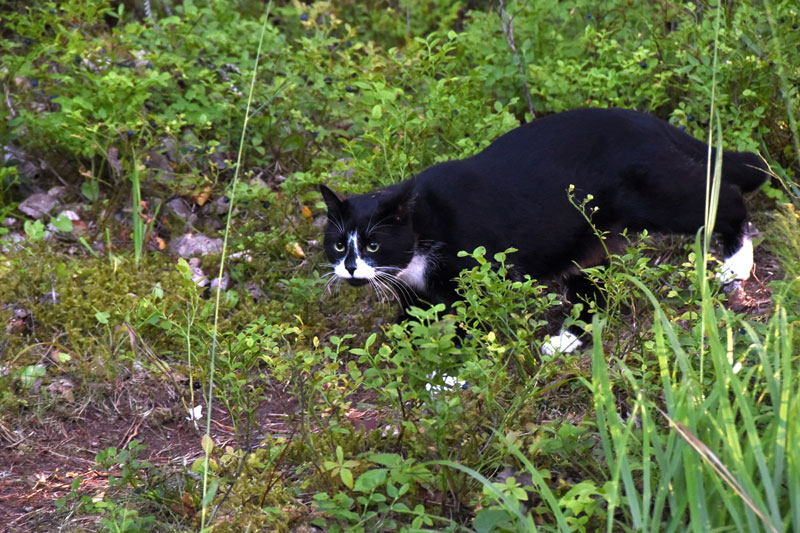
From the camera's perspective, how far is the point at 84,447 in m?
3.52

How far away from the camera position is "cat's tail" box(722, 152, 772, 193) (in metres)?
3.90

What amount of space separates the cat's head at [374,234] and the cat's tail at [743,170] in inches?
53.1

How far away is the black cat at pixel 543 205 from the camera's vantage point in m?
3.73

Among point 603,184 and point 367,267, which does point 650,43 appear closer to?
point 603,184

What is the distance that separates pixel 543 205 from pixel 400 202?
62cm

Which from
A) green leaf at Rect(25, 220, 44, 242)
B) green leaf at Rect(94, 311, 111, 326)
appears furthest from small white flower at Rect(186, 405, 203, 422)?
green leaf at Rect(25, 220, 44, 242)

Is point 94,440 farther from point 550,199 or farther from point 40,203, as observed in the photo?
point 550,199

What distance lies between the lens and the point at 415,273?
151 inches

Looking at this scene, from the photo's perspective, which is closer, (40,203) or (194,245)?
(194,245)

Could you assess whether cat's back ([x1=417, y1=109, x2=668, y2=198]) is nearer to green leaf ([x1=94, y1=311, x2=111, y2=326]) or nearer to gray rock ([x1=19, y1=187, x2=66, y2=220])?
green leaf ([x1=94, y1=311, x2=111, y2=326])

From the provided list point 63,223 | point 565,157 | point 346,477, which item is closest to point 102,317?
point 63,223

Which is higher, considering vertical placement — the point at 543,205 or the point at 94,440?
the point at 543,205

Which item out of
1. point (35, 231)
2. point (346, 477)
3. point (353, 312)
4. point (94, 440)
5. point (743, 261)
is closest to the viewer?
point (346, 477)

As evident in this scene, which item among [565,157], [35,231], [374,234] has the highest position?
[565,157]
